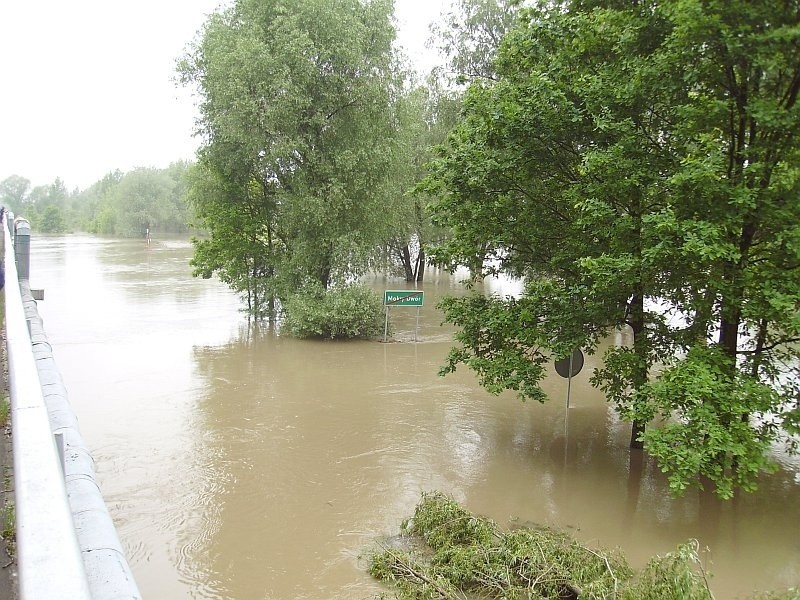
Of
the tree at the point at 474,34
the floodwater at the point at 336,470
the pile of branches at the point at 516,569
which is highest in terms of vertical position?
the tree at the point at 474,34

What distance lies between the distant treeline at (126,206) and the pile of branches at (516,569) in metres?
64.6

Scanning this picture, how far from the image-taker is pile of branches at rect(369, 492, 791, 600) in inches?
230

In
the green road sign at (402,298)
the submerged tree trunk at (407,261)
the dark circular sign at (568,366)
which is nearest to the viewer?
the dark circular sign at (568,366)

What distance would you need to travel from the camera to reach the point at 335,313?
20.4 meters

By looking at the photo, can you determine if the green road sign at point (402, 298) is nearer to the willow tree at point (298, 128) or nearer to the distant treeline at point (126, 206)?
the willow tree at point (298, 128)

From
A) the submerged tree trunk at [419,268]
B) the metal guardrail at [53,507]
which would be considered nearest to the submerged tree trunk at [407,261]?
the submerged tree trunk at [419,268]

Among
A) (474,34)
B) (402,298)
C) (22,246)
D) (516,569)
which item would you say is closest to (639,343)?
(516,569)

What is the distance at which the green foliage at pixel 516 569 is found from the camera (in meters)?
5.86

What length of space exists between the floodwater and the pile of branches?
1.77 ft

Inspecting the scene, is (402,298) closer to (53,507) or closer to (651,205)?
(651,205)

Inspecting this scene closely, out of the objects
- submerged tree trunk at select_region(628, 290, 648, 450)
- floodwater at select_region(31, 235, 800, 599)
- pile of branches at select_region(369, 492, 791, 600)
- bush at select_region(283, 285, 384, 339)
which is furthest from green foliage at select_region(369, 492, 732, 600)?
bush at select_region(283, 285, 384, 339)

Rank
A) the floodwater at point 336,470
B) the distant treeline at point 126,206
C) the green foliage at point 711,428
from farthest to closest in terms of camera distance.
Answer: the distant treeline at point 126,206 < the floodwater at point 336,470 < the green foliage at point 711,428

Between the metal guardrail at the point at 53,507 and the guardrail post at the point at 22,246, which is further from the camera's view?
the guardrail post at the point at 22,246

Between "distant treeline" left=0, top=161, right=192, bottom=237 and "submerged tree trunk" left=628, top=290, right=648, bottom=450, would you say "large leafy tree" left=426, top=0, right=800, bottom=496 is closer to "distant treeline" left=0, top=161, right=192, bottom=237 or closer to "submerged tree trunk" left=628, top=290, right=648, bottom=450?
"submerged tree trunk" left=628, top=290, right=648, bottom=450
